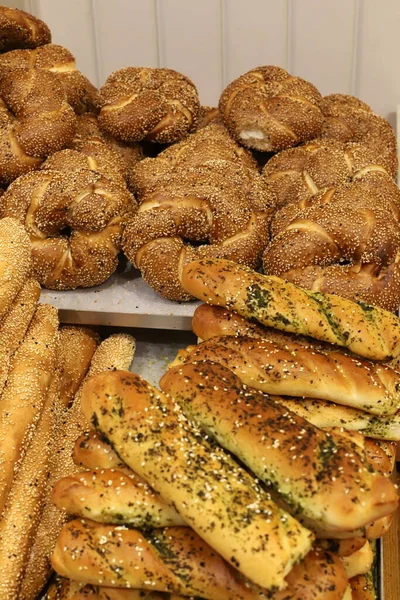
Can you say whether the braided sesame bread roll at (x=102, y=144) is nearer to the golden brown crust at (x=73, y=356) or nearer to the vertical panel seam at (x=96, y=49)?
the golden brown crust at (x=73, y=356)

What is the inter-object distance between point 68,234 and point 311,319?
42.4 inches

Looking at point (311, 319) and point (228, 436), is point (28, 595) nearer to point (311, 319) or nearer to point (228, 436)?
point (228, 436)

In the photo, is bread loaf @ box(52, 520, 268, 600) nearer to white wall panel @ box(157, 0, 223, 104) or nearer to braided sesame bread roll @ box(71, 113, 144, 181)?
braided sesame bread roll @ box(71, 113, 144, 181)

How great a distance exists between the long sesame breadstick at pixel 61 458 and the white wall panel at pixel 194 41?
194 cm

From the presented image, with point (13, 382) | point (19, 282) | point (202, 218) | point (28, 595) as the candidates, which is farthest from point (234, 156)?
point (28, 595)

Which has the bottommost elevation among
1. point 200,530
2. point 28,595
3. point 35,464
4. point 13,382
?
point 28,595

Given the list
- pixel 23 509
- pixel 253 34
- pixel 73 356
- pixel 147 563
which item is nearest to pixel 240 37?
pixel 253 34

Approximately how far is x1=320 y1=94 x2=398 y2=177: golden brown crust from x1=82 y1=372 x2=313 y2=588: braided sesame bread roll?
1.69 meters

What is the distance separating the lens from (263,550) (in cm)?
103

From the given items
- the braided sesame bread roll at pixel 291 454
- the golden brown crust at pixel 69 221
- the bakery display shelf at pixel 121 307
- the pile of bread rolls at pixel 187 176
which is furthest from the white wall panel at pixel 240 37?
the braided sesame bread roll at pixel 291 454

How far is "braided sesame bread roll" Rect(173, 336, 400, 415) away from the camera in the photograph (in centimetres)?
139

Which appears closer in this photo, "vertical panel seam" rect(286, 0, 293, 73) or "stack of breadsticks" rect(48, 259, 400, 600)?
"stack of breadsticks" rect(48, 259, 400, 600)

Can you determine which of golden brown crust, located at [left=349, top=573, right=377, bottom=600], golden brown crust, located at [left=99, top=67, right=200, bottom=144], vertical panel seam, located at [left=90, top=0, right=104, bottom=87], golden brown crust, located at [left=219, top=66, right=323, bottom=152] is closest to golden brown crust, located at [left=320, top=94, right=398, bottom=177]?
golden brown crust, located at [left=219, top=66, right=323, bottom=152]

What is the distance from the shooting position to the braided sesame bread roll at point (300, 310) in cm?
148
